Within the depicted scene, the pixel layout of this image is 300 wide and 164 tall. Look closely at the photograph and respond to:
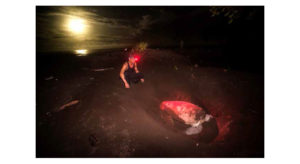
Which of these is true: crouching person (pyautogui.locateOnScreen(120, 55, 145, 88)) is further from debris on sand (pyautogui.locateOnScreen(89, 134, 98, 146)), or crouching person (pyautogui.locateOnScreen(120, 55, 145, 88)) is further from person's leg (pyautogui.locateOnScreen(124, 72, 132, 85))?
debris on sand (pyautogui.locateOnScreen(89, 134, 98, 146))

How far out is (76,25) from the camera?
59.0 ft

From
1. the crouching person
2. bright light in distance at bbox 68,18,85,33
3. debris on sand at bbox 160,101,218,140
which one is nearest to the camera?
debris on sand at bbox 160,101,218,140

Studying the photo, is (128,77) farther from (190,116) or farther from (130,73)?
(190,116)

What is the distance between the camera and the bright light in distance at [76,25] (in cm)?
1664

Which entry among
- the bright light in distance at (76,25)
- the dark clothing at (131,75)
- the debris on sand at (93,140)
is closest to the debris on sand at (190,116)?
the dark clothing at (131,75)

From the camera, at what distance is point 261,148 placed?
2.65 metres

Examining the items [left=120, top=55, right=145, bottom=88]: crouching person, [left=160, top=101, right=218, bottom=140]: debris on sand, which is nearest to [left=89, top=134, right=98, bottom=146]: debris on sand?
[left=120, top=55, right=145, bottom=88]: crouching person

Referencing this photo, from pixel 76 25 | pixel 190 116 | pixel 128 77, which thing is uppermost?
pixel 76 25

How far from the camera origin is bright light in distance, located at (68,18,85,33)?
16636mm

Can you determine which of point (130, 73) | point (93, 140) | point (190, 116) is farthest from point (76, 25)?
point (190, 116)

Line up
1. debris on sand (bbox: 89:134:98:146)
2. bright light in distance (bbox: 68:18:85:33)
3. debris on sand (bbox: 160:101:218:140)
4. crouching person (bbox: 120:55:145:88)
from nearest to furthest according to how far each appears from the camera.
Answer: debris on sand (bbox: 89:134:98:146)
debris on sand (bbox: 160:101:218:140)
crouching person (bbox: 120:55:145:88)
bright light in distance (bbox: 68:18:85:33)

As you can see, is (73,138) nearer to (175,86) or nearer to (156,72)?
(175,86)

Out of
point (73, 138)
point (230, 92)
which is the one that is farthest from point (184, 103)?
point (73, 138)

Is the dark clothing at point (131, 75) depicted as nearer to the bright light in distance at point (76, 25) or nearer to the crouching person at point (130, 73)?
the crouching person at point (130, 73)
